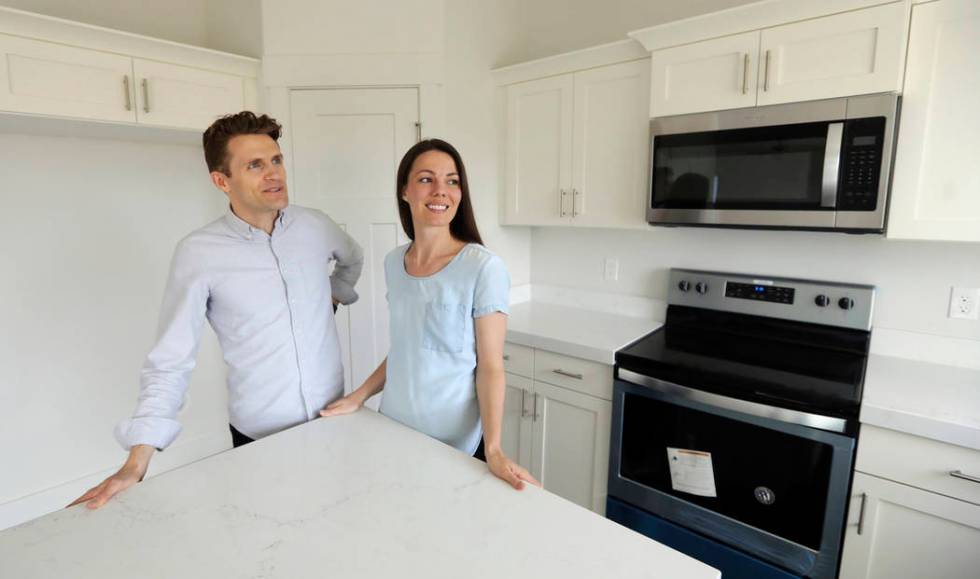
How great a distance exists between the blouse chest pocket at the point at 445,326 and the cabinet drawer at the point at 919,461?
1.21m

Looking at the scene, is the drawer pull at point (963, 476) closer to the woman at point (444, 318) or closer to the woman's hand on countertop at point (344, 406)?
the woman at point (444, 318)

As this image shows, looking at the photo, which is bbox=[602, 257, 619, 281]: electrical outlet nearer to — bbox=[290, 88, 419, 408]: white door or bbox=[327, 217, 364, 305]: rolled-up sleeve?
bbox=[290, 88, 419, 408]: white door

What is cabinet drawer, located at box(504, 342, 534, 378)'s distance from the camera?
228cm

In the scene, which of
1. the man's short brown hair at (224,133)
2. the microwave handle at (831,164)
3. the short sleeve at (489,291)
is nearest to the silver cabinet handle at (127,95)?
the man's short brown hair at (224,133)

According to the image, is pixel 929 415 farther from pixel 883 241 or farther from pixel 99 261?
pixel 99 261

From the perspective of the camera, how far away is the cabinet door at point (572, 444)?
2.08 metres

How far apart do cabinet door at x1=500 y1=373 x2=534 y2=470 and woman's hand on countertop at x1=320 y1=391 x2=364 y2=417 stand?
1.01 meters

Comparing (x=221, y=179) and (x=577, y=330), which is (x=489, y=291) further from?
(x=577, y=330)

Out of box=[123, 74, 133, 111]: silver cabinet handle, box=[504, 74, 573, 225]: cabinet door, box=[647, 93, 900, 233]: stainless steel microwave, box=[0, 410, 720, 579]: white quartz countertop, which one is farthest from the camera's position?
box=[504, 74, 573, 225]: cabinet door

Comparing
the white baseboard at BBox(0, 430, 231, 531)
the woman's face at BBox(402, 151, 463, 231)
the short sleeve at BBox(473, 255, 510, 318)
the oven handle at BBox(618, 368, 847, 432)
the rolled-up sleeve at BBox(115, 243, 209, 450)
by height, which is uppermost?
the woman's face at BBox(402, 151, 463, 231)

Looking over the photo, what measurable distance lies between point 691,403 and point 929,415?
626 mm

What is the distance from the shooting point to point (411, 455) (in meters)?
1.12

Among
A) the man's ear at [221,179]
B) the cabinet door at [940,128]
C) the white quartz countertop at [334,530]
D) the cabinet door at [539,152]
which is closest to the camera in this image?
the white quartz countertop at [334,530]

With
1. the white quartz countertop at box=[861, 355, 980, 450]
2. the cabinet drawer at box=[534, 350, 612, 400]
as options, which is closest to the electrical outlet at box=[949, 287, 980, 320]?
the white quartz countertop at box=[861, 355, 980, 450]
